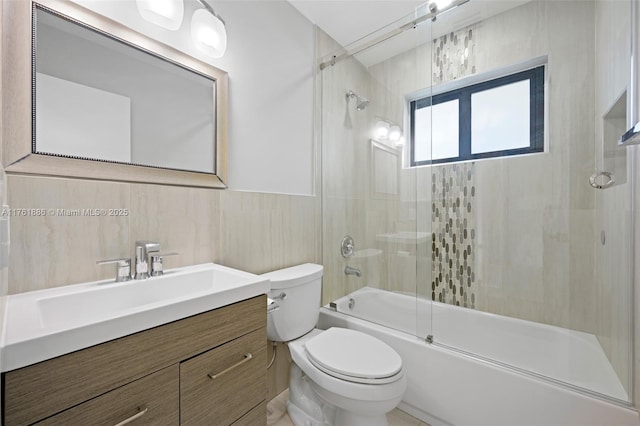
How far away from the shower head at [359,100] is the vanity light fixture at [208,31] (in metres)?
1.08

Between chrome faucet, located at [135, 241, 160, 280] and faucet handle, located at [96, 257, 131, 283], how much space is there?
0.10 feet

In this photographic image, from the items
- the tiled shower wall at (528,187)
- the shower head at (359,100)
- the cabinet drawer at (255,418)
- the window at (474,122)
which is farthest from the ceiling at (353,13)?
the cabinet drawer at (255,418)

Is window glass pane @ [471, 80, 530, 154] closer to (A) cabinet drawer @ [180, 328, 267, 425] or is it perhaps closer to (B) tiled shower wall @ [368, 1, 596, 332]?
(B) tiled shower wall @ [368, 1, 596, 332]

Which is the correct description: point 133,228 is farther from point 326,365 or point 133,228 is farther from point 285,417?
point 285,417

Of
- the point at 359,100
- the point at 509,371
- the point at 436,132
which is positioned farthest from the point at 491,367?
the point at 359,100

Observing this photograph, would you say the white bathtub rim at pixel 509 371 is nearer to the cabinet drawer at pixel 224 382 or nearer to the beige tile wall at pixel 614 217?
the beige tile wall at pixel 614 217

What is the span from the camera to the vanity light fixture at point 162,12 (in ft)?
3.31

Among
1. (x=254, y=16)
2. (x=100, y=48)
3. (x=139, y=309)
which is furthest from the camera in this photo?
(x=254, y=16)

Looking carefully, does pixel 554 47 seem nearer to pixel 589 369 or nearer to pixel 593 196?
pixel 593 196

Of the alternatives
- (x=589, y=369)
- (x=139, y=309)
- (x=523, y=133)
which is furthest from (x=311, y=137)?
(x=589, y=369)

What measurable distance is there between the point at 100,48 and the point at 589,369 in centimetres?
243

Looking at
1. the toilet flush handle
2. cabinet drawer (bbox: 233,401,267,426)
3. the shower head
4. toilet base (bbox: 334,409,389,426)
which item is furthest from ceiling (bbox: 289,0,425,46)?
toilet base (bbox: 334,409,389,426)

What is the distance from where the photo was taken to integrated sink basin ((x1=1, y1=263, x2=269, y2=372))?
1.74ft

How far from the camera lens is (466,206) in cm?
185
